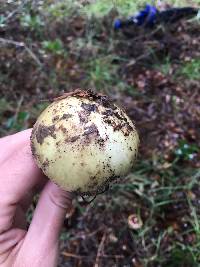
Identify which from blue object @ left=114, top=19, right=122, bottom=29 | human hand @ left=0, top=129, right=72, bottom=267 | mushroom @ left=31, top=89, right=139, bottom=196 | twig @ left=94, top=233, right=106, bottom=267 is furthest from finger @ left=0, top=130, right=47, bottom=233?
blue object @ left=114, top=19, right=122, bottom=29

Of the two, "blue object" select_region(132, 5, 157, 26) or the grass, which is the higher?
"blue object" select_region(132, 5, 157, 26)

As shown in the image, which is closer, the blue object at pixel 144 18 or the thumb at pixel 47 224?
the thumb at pixel 47 224

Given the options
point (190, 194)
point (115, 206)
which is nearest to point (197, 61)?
point (190, 194)

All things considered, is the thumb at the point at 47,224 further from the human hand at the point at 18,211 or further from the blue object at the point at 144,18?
the blue object at the point at 144,18

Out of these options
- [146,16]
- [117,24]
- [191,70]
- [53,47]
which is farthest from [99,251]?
[146,16]

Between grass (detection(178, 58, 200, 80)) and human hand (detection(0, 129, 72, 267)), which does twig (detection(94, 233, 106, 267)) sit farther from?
grass (detection(178, 58, 200, 80))

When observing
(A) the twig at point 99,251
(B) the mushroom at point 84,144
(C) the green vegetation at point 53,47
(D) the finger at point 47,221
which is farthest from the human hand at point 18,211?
(C) the green vegetation at point 53,47

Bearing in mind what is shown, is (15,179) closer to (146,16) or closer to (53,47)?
(53,47)
